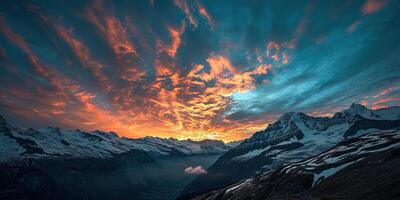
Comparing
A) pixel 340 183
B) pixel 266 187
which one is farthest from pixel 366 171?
pixel 266 187

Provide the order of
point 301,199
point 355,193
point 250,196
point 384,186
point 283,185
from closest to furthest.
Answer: point 384,186, point 355,193, point 301,199, point 283,185, point 250,196

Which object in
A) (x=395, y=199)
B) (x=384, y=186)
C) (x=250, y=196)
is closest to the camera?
(x=395, y=199)

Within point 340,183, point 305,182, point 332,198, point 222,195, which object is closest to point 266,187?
point 305,182

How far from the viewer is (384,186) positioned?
39.0m

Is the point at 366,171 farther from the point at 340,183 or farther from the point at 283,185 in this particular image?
the point at 283,185

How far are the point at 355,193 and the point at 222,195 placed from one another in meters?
91.3

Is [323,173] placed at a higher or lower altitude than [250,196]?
higher

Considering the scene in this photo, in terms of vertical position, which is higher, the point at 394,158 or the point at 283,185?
the point at 394,158

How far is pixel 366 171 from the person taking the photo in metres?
56.6

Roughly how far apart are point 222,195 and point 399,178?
97816 millimetres

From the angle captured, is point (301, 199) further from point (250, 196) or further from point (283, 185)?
point (250, 196)

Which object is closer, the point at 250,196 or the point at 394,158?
the point at 394,158

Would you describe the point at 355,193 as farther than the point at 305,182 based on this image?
No

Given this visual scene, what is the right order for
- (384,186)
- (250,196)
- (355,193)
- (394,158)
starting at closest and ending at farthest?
(384,186) < (355,193) < (394,158) < (250,196)
